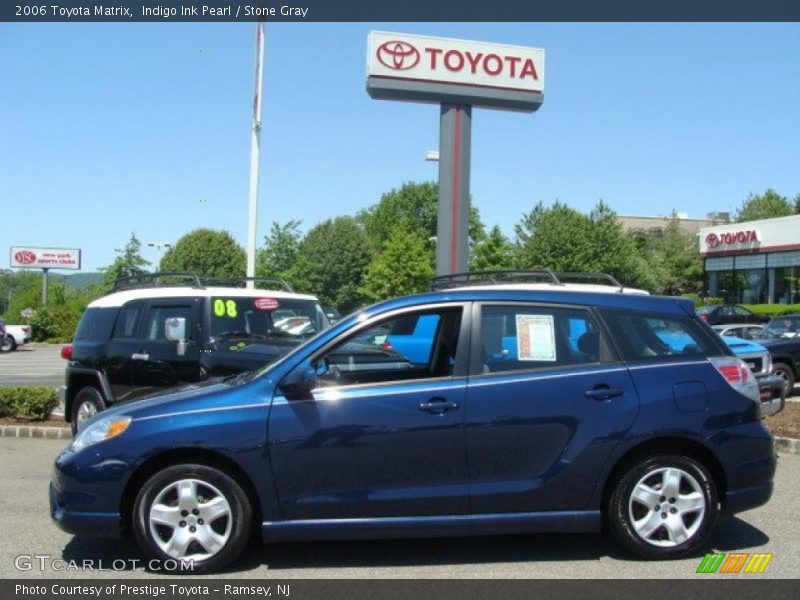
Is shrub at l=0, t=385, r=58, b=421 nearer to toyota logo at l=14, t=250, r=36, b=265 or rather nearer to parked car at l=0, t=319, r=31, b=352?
parked car at l=0, t=319, r=31, b=352

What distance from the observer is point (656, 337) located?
5.46m

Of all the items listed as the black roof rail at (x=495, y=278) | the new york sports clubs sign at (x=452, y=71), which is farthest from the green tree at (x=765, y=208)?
the black roof rail at (x=495, y=278)

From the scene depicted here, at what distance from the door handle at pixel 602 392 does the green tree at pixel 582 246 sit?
49660mm

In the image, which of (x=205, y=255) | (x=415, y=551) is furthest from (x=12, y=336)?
(x=415, y=551)

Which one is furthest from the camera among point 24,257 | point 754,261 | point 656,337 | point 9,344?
point 24,257

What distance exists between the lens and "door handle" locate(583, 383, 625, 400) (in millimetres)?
5164

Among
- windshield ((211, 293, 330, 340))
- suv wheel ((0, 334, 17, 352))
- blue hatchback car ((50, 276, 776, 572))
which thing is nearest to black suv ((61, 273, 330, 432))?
windshield ((211, 293, 330, 340))

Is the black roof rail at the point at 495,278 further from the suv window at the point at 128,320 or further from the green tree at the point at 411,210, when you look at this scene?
the green tree at the point at 411,210

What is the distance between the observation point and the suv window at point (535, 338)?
5281 mm

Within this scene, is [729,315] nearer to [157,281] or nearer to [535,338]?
[157,281]

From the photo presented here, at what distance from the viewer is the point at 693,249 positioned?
6469 cm

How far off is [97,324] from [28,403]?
177cm
